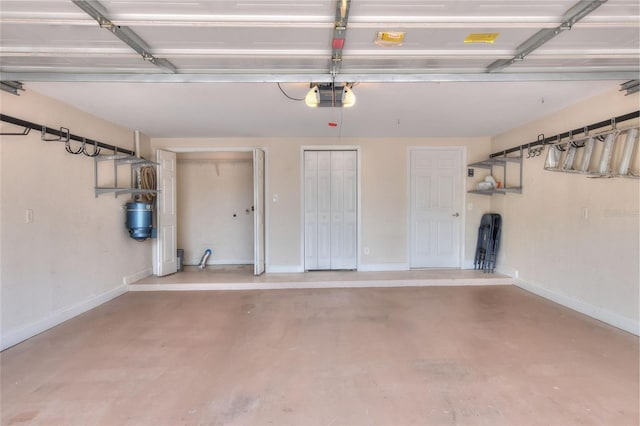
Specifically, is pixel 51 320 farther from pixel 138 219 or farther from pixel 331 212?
pixel 331 212

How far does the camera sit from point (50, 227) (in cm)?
325

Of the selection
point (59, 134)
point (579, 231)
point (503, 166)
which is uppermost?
point (59, 134)

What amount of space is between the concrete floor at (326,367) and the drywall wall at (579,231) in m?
0.29

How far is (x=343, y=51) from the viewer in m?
2.28

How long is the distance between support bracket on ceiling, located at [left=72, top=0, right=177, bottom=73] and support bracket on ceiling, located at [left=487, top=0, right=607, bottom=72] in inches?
101

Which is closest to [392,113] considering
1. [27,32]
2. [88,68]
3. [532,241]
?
[532,241]

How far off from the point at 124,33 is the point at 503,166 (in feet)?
17.0

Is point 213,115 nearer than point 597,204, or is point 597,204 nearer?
point 597,204

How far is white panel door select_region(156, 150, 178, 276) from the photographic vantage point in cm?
501

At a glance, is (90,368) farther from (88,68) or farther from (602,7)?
(602,7)

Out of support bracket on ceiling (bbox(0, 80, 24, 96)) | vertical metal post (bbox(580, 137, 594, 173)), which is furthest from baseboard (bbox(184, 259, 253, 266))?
vertical metal post (bbox(580, 137, 594, 173))

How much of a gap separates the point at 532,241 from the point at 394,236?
1.98 metres

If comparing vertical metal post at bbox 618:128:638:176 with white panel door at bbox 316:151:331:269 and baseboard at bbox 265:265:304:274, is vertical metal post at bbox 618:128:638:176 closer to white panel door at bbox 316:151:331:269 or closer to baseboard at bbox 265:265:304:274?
white panel door at bbox 316:151:331:269

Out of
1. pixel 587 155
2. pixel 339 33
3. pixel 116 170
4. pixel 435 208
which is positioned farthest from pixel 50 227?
pixel 587 155
